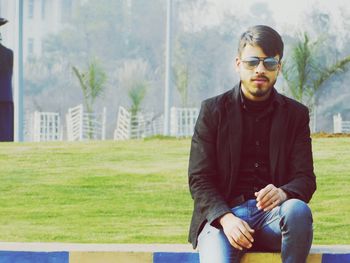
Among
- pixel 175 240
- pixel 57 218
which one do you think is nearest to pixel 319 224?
pixel 175 240

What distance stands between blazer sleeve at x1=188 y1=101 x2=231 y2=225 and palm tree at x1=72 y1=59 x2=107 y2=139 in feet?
25.1

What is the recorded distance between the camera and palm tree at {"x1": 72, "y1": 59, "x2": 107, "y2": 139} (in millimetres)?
10594

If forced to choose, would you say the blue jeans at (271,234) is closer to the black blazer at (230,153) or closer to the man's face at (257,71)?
the black blazer at (230,153)

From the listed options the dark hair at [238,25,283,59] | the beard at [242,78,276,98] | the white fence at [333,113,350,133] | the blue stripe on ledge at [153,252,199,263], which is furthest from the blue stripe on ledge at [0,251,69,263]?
the white fence at [333,113,350,133]

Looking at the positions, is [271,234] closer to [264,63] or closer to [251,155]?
[251,155]

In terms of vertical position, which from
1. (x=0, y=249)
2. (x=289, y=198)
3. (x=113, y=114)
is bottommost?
(x=113, y=114)

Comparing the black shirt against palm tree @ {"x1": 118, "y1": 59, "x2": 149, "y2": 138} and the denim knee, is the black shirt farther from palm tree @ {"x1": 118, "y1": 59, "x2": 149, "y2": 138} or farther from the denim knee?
palm tree @ {"x1": 118, "y1": 59, "x2": 149, "y2": 138}

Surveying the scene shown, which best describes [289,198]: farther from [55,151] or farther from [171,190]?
[55,151]

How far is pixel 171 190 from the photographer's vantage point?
20.9 ft

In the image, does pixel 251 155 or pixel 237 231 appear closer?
pixel 237 231

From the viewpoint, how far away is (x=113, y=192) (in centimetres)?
633

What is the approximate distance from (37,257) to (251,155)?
91cm

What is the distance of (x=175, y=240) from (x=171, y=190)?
1.40 metres

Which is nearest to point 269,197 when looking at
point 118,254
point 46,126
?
point 118,254
